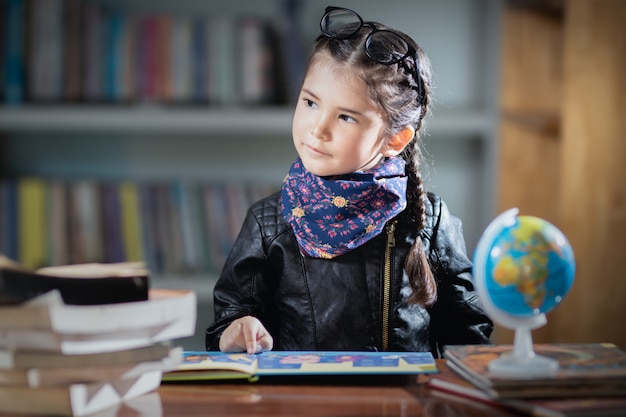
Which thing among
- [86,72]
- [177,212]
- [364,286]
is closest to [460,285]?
[364,286]

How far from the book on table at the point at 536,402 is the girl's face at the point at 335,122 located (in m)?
0.35

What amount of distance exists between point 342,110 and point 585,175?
45.4 inches

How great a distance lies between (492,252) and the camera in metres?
0.99

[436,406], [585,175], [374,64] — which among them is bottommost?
[436,406]

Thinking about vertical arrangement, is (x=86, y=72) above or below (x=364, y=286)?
above

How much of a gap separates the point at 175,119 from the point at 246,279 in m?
1.19

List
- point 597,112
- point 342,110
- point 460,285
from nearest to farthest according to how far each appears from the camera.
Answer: point 342,110, point 460,285, point 597,112

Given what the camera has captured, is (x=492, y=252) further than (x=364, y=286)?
No

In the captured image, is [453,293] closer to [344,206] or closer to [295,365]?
[344,206]

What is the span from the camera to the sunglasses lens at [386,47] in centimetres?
126

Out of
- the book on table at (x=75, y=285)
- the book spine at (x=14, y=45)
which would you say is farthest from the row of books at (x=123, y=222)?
the book on table at (x=75, y=285)

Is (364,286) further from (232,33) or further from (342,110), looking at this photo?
(232,33)

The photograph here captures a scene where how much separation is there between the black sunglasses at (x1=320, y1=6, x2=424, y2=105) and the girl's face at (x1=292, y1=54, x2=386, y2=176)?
0.16ft

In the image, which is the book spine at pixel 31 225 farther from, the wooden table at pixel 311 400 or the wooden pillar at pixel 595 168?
the wooden table at pixel 311 400
